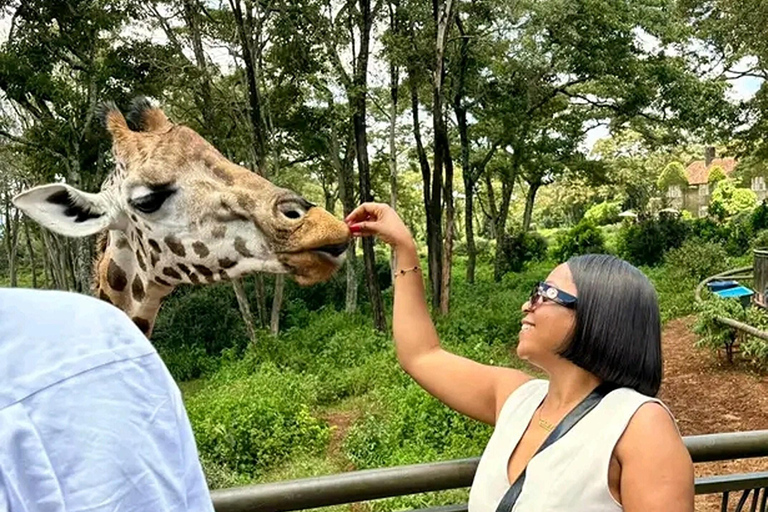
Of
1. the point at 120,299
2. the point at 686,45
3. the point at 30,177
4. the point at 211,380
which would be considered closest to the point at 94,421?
the point at 120,299

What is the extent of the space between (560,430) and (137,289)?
1.01 meters

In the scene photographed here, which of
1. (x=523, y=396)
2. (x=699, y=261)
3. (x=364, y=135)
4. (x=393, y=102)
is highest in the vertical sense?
(x=393, y=102)

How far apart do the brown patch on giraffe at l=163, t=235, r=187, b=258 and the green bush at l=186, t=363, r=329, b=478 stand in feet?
14.4

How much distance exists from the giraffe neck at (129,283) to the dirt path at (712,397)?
4.01 meters

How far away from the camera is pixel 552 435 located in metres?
1.03

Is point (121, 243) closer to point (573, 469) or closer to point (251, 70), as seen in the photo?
point (573, 469)

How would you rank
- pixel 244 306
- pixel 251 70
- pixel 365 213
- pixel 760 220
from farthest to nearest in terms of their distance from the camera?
pixel 760 220, pixel 244 306, pixel 251 70, pixel 365 213

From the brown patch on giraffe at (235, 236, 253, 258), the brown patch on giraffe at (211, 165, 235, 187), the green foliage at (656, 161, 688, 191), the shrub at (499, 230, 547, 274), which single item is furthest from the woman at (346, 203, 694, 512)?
the green foliage at (656, 161, 688, 191)

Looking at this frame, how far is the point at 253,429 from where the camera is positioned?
5.98 metres

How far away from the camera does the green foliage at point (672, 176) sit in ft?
94.6

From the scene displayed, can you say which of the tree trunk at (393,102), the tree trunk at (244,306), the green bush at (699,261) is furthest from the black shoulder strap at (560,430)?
the green bush at (699,261)

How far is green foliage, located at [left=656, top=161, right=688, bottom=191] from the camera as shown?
1135 inches

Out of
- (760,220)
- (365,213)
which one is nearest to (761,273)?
(365,213)

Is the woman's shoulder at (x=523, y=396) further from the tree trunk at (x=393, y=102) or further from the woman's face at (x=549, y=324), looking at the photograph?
the tree trunk at (x=393, y=102)
